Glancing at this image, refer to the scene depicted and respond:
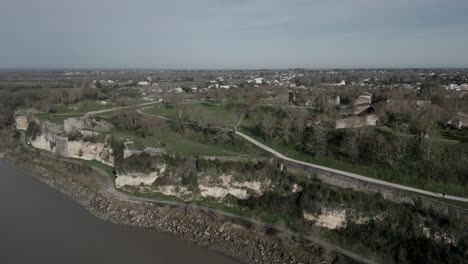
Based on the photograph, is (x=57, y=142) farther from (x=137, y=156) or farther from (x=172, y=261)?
(x=172, y=261)

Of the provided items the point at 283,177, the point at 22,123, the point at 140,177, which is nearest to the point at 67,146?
the point at 140,177

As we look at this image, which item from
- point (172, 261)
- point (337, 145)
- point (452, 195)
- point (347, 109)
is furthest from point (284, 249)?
point (347, 109)

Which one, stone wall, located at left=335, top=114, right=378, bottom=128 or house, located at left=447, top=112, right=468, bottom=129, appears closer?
house, located at left=447, top=112, right=468, bottom=129

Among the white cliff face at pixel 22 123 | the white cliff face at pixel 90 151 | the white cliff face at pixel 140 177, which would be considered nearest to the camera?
the white cliff face at pixel 140 177

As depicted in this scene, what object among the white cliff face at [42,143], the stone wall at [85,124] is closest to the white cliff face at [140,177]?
the stone wall at [85,124]

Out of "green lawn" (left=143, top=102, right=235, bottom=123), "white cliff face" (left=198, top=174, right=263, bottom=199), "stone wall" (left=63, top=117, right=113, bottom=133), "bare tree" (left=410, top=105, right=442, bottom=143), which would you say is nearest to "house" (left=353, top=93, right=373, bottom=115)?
"bare tree" (left=410, top=105, right=442, bottom=143)

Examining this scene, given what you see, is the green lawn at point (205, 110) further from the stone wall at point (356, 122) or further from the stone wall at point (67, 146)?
the stone wall at point (67, 146)

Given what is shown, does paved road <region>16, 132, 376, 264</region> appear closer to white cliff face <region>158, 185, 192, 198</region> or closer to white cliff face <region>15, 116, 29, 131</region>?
white cliff face <region>158, 185, 192, 198</region>
